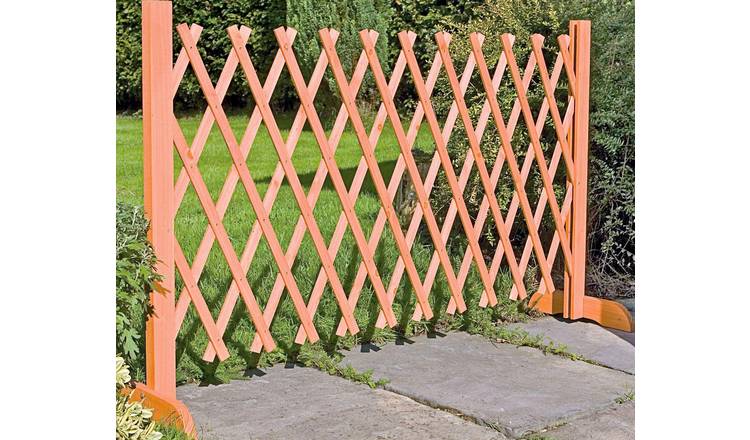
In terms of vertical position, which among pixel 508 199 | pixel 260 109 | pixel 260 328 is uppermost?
pixel 260 109

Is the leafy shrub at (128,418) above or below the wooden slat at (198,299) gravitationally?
below

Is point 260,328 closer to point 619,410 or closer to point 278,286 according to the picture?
point 278,286

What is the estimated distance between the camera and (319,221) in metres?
5.99

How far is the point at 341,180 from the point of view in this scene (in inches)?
156

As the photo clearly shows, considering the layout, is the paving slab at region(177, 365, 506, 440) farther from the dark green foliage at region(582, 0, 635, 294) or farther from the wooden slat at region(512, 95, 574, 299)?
the dark green foliage at region(582, 0, 635, 294)

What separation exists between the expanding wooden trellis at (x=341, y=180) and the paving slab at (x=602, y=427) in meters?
0.98

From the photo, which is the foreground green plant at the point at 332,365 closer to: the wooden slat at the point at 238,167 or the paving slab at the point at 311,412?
the paving slab at the point at 311,412

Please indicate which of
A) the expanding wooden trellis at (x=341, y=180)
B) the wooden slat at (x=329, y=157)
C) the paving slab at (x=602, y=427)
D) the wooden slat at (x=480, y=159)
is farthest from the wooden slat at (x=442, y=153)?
the paving slab at (x=602, y=427)

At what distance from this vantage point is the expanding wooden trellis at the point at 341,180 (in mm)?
3350

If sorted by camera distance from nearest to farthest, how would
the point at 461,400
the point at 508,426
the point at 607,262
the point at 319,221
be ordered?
the point at 508,426 → the point at 461,400 → the point at 607,262 → the point at 319,221

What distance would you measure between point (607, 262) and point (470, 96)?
1.11 m

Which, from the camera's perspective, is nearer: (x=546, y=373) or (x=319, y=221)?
(x=546, y=373)

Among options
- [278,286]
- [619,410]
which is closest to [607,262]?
[619,410]

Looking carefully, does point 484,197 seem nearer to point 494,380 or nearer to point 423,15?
point 494,380
